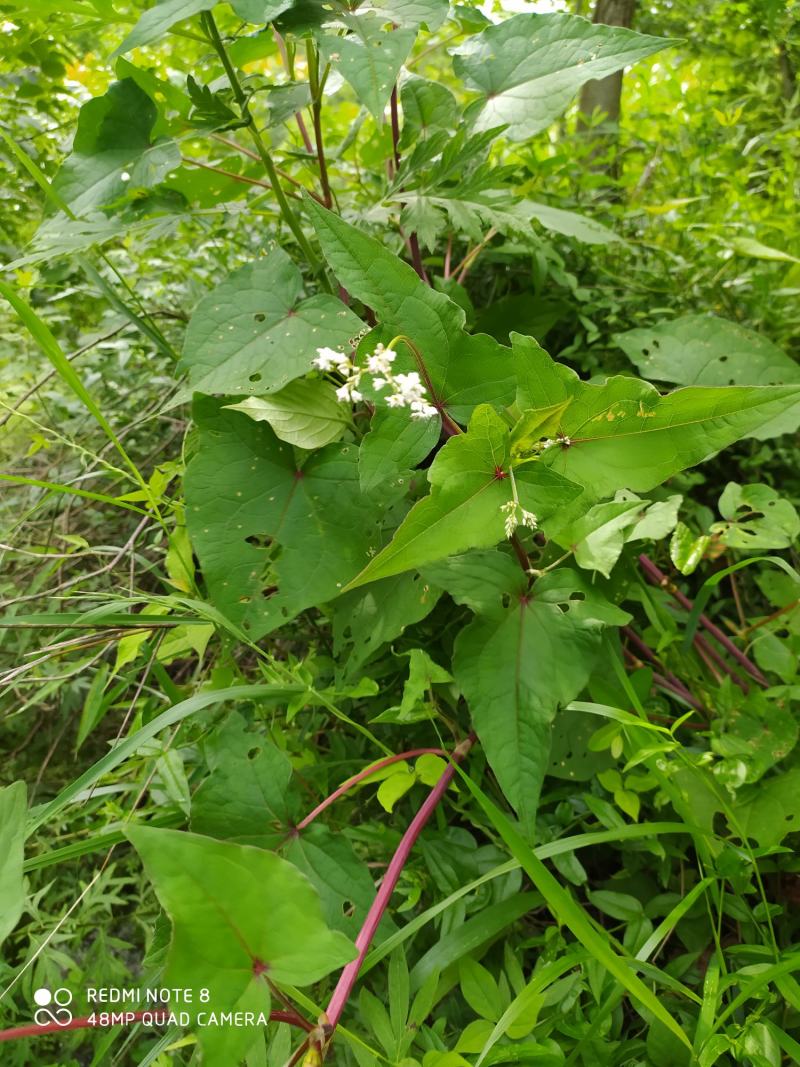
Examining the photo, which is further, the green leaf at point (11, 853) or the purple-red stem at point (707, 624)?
the purple-red stem at point (707, 624)

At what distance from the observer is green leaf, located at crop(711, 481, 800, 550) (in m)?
0.85

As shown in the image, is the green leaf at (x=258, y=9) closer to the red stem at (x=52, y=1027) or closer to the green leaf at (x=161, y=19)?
the green leaf at (x=161, y=19)

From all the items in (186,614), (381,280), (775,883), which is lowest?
(775,883)

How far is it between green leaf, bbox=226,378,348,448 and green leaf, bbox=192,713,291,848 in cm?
37

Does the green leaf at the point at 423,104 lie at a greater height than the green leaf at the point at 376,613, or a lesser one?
greater

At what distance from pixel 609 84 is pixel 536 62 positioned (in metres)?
1.41

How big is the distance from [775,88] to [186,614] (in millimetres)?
2331

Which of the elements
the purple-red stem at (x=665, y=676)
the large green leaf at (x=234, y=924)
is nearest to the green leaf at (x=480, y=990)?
the large green leaf at (x=234, y=924)

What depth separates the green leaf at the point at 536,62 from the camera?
2.73 ft

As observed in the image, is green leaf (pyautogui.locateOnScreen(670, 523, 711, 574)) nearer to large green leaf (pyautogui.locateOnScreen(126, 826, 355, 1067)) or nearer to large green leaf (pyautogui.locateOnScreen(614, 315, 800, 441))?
large green leaf (pyautogui.locateOnScreen(614, 315, 800, 441))

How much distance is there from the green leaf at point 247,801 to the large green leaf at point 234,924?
208mm

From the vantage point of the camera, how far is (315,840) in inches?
27.1

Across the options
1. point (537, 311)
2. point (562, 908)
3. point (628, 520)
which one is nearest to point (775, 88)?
point (537, 311)

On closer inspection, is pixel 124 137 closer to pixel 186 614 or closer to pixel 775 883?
pixel 186 614
